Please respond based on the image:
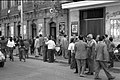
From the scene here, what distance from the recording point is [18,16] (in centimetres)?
3052

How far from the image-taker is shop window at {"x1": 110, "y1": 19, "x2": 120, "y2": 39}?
17750 mm

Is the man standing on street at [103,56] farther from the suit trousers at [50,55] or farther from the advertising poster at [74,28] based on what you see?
the advertising poster at [74,28]

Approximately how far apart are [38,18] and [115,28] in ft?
35.1

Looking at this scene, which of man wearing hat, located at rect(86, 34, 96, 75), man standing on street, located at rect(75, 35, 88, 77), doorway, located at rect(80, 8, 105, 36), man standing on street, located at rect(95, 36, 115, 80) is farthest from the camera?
doorway, located at rect(80, 8, 105, 36)

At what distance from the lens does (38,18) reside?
26.2m

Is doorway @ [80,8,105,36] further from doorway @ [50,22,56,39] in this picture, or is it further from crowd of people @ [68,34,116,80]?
crowd of people @ [68,34,116,80]

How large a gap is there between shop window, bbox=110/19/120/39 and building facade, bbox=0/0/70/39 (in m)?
5.28

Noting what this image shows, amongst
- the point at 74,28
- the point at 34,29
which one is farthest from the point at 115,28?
the point at 34,29

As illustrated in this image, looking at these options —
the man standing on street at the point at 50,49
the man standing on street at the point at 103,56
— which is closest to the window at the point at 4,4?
the man standing on street at the point at 50,49

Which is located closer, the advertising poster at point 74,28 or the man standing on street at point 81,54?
the man standing on street at point 81,54

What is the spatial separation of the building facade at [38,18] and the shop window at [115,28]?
5282 mm

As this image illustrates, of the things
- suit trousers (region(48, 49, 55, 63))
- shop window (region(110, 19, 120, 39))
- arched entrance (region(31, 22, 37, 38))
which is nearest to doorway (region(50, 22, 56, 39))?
arched entrance (region(31, 22, 37, 38))

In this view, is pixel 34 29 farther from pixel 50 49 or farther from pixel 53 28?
pixel 50 49

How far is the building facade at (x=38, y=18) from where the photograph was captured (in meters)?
22.8
